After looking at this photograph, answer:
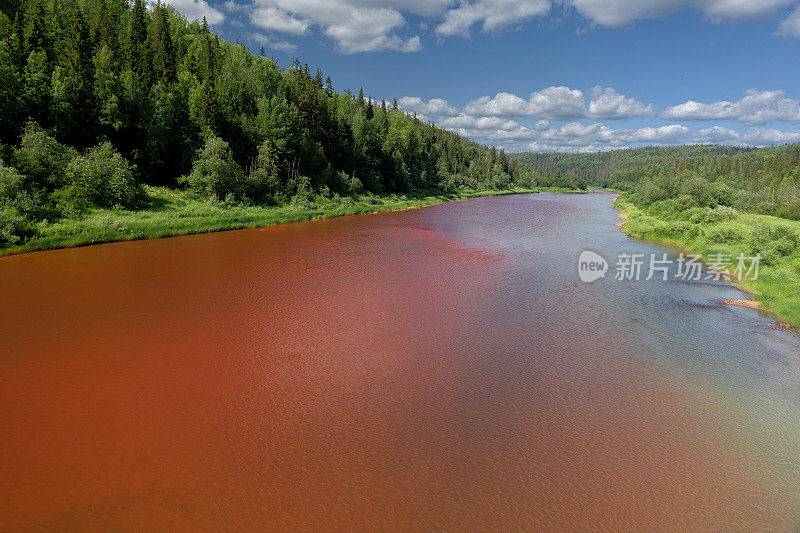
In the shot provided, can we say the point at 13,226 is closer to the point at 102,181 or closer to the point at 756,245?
the point at 102,181

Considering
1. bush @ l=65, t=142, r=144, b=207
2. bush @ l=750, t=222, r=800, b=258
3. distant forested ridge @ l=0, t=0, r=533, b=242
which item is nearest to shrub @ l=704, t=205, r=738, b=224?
bush @ l=750, t=222, r=800, b=258

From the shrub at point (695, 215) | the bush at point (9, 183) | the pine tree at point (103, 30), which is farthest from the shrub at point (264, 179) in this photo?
the shrub at point (695, 215)

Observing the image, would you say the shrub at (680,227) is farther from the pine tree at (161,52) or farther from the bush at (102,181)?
the pine tree at (161,52)

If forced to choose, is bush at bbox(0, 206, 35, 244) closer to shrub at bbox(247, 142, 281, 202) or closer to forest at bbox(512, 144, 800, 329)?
shrub at bbox(247, 142, 281, 202)

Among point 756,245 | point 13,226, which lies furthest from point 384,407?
point 756,245

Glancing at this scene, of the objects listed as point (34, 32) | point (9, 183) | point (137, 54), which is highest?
point (137, 54)

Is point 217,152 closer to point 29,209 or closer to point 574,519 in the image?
point 29,209

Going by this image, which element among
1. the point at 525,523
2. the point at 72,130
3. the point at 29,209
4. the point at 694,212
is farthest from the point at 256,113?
the point at 525,523
